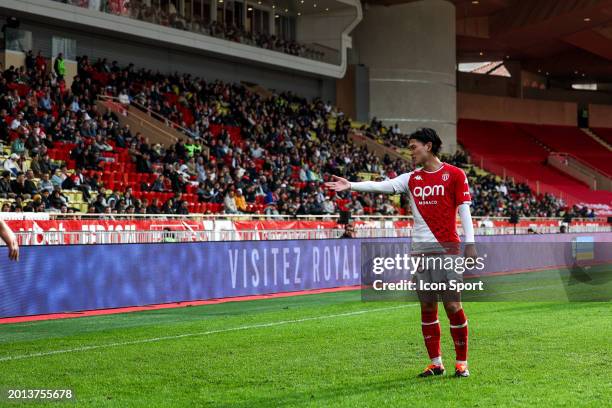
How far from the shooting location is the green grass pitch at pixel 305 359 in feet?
28.0

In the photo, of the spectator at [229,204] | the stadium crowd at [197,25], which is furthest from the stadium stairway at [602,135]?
the spectator at [229,204]

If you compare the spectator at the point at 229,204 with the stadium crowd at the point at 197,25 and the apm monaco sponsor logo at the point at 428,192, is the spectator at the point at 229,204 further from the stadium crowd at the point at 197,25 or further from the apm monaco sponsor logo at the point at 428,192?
the apm monaco sponsor logo at the point at 428,192

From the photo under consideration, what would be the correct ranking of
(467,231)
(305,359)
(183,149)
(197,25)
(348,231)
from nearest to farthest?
(467,231) < (305,359) < (348,231) < (183,149) < (197,25)

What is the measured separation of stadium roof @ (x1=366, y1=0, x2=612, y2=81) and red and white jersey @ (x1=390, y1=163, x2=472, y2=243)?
48989 mm

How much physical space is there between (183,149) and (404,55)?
95.2ft

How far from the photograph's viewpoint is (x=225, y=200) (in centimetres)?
2817

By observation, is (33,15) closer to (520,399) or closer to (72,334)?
(72,334)

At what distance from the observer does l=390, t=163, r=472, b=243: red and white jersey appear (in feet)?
31.5

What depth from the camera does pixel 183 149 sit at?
33.0 metres

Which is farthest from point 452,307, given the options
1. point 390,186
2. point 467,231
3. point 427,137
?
point 427,137

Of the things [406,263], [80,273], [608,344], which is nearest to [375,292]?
[406,263]

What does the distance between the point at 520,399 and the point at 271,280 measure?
14688 mm

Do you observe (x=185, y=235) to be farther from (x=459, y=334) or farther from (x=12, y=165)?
(x=459, y=334)

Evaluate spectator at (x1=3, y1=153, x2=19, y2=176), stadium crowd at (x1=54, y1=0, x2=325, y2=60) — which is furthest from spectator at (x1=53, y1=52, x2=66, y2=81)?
spectator at (x1=3, y1=153, x2=19, y2=176)
